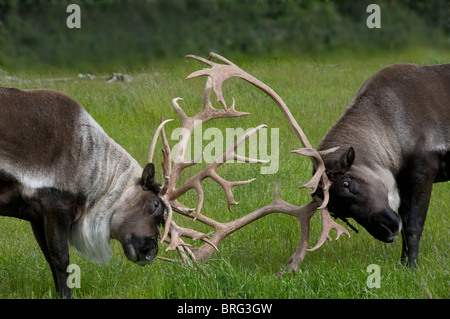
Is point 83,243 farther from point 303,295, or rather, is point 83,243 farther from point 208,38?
point 208,38

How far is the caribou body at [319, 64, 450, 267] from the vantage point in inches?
236

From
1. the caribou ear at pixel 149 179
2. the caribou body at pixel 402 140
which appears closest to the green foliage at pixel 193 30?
the caribou body at pixel 402 140

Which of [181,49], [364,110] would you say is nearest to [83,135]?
[364,110]

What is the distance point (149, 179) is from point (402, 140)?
7.16ft

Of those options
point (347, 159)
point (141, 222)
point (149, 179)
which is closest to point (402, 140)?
point (347, 159)

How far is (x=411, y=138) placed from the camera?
6102 mm

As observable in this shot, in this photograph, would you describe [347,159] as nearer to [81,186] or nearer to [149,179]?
[149,179]

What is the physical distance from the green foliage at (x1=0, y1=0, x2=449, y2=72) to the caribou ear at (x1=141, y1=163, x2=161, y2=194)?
25.4 ft

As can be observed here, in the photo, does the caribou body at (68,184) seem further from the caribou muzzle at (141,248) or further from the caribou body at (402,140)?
the caribou body at (402,140)

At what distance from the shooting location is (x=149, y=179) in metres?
5.54

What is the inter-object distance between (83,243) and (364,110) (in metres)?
2.63

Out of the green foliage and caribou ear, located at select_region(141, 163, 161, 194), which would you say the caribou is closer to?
caribou ear, located at select_region(141, 163, 161, 194)

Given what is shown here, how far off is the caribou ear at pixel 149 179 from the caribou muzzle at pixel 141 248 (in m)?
0.40

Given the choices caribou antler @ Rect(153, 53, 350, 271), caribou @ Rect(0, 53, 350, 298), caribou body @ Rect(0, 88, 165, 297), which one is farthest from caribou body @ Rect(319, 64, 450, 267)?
caribou body @ Rect(0, 88, 165, 297)
